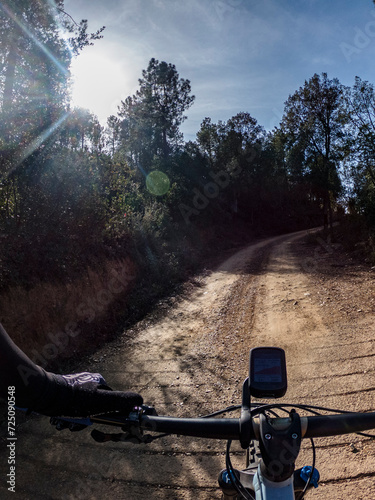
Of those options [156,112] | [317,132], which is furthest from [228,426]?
[156,112]

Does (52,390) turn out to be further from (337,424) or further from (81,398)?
(337,424)

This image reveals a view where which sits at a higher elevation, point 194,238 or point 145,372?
point 194,238

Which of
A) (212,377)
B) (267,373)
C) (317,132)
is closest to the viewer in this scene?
(267,373)

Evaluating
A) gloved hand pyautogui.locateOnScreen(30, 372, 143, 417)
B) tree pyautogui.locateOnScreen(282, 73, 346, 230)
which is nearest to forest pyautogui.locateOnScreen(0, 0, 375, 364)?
tree pyautogui.locateOnScreen(282, 73, 346, 230)

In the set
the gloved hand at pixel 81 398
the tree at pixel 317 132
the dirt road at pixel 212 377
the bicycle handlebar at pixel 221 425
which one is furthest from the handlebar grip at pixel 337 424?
the tree at pixel 317 132

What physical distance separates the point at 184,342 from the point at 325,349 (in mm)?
2743

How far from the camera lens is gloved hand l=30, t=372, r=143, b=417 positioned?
3.72 ft

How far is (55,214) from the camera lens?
8.33 meters

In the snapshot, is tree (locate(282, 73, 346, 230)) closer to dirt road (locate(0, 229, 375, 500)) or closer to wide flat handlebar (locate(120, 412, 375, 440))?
dirt road (locate(0, 229, 375, 500))

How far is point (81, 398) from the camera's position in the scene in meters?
1.19

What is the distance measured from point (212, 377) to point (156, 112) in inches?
1075

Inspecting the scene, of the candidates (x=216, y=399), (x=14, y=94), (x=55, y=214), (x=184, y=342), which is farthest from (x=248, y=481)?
(x=14, y=94)

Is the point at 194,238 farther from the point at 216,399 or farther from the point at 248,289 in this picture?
the point at 216,399

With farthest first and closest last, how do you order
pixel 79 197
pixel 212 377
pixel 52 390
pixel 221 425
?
pixel 79 197 → pixel 212 377 → pixel 221 425 → pixel 52 390
